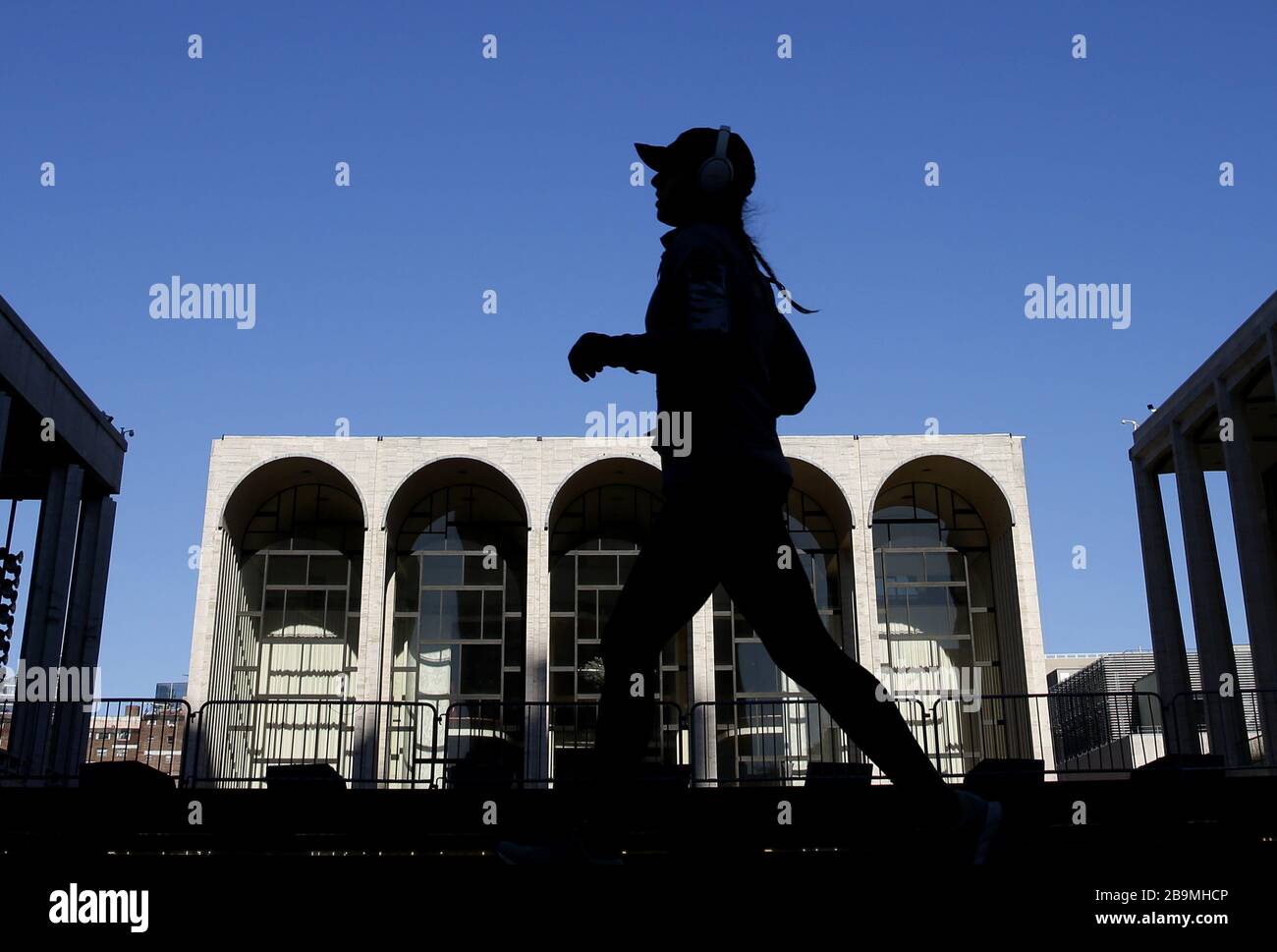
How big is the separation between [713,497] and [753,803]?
10.2ft

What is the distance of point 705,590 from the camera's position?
4457 mm

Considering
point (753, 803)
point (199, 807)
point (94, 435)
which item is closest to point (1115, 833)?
point (753, 803)

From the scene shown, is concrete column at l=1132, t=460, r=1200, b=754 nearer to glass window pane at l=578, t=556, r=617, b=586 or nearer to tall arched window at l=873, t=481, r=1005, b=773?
tall arched window at l=873, t=481, r=1005, b=773

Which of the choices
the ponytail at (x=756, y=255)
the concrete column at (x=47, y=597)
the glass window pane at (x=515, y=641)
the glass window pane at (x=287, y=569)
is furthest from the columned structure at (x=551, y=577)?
the ponytail at (x=756, y=255)

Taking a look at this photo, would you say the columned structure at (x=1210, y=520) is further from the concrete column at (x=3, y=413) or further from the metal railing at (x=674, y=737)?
the concrete column at (x=3, y=413)

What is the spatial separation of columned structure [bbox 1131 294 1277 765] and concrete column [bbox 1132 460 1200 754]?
0.08ft

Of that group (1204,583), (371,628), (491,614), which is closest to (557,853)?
(1204,583)

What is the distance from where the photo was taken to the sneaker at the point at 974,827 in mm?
4257

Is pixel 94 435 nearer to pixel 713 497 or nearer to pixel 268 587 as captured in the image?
pixel 268 587

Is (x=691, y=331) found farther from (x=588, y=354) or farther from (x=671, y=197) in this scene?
(x=671, y=197)

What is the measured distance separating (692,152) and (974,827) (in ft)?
9.11

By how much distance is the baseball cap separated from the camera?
5023mm

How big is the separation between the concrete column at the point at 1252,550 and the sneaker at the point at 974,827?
2273 centimetres

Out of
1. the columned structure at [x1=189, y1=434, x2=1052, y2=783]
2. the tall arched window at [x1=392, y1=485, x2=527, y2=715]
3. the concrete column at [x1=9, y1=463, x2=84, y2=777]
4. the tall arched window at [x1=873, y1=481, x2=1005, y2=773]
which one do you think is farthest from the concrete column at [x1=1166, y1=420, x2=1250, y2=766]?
the concrete column at [x1=9, y1=463, x2=84, y2=777]
